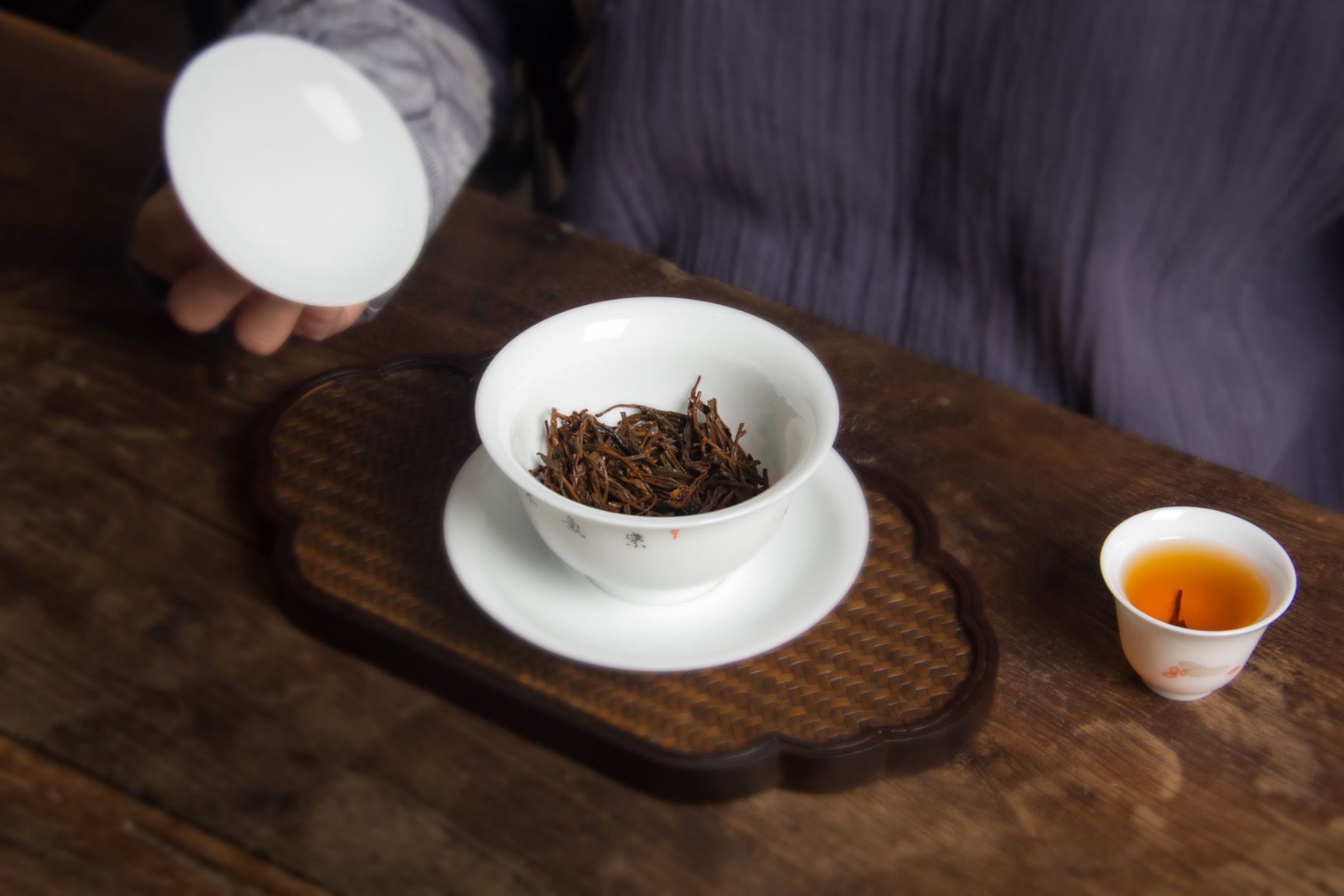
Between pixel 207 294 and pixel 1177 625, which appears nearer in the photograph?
pixel 1177 625

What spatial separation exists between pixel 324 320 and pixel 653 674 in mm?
393

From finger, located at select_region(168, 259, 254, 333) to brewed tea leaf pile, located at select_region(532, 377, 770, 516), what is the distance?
0.90ft

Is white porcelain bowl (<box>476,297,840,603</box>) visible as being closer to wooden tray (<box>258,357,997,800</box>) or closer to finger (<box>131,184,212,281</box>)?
wooden tray (<box>258,357,997,800</box>)

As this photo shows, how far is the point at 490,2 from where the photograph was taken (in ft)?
4.07

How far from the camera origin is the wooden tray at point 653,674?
0.67m

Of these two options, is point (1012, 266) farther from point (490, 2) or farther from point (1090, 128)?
point (490, 2)

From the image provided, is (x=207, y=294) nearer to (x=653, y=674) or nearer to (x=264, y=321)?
(x=264, y=321)

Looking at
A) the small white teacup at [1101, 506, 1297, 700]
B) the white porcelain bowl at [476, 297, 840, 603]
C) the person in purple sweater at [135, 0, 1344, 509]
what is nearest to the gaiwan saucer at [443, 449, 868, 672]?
the white porcelain bowl at [476, 297, 840, 603]

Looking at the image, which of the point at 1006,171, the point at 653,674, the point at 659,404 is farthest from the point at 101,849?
the point at 1006,171

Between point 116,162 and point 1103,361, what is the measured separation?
0.93 meters

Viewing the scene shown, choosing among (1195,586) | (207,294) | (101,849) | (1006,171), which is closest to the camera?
(101,849)

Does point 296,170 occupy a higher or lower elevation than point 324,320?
higher

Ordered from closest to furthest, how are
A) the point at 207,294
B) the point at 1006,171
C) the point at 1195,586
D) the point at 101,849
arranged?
the point at 101,849 → the point at 1195,586 → the point at 207,294 → the point at 1006,171

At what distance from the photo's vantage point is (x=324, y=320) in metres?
0.90
